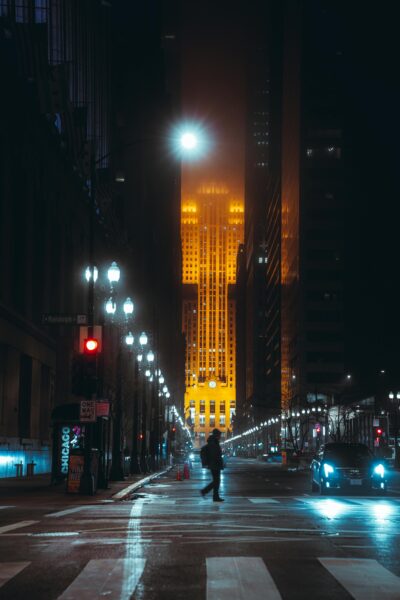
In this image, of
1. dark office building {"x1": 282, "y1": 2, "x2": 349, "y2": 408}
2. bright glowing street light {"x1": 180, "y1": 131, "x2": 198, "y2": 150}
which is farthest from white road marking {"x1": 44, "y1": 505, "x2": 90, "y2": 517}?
dark office building {"x1": 282, "y1": 2, "x2": 349, "y2": 408}

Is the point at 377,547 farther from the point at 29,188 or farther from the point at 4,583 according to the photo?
the point at 29,188

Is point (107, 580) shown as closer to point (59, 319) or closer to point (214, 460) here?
point (214, 460)

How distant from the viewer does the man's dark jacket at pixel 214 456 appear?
23578 mm

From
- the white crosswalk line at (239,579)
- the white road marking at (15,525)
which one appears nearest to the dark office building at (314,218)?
the white road marking at (15,525)

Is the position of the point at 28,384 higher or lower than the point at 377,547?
higher

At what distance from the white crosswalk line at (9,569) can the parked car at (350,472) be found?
1821 centimetres

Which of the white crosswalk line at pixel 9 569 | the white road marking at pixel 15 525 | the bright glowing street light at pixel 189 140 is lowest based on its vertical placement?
the white road marking at pixel 15 525

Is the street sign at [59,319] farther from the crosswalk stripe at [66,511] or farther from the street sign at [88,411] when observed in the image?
the crosswalk stripe at [66,511]

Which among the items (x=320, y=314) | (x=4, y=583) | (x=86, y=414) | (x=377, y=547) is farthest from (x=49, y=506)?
(x=320, y=314)

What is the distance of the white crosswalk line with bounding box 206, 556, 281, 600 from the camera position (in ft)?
27.1

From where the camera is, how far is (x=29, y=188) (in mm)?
51469

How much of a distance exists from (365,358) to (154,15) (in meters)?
83.7

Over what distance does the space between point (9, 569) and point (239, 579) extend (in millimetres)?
2593

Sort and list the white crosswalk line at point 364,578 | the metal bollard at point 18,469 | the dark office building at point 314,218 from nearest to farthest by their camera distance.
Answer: the white crosswalk line at point 364,578
the metal bollard at point 18,469
the dark office building at point 314,218
